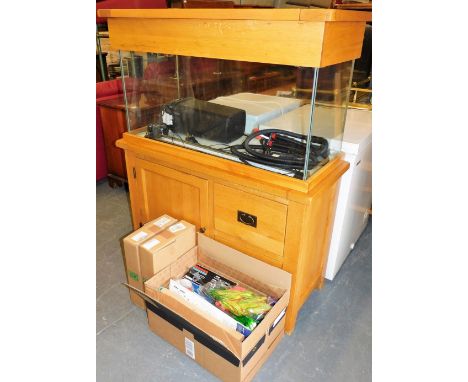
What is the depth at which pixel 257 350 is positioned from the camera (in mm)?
1302

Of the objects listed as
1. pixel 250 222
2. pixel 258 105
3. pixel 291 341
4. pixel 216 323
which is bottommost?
pixel 291 341

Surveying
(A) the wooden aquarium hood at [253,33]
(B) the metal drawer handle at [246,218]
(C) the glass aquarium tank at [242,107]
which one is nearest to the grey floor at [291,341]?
(B) the metal drawer handle at [246,218]

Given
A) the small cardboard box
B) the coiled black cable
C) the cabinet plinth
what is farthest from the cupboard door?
the coiled black cable

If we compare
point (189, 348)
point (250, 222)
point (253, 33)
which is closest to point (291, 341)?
point (189, 348)

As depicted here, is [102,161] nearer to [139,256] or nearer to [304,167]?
[139,256]

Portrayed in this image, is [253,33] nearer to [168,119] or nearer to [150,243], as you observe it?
[168,119]

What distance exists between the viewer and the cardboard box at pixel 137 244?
4.95 feet

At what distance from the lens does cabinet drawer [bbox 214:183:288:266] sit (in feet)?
4.47

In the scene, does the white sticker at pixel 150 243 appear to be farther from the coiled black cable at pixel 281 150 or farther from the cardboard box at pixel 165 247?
the coiled black cable at pixel 281 150

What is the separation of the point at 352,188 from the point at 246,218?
593 mm

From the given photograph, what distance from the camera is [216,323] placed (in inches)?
48.0

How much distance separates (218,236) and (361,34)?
102 centimetres

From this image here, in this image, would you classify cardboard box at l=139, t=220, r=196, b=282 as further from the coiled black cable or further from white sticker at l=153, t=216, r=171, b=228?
the coiled black cable
